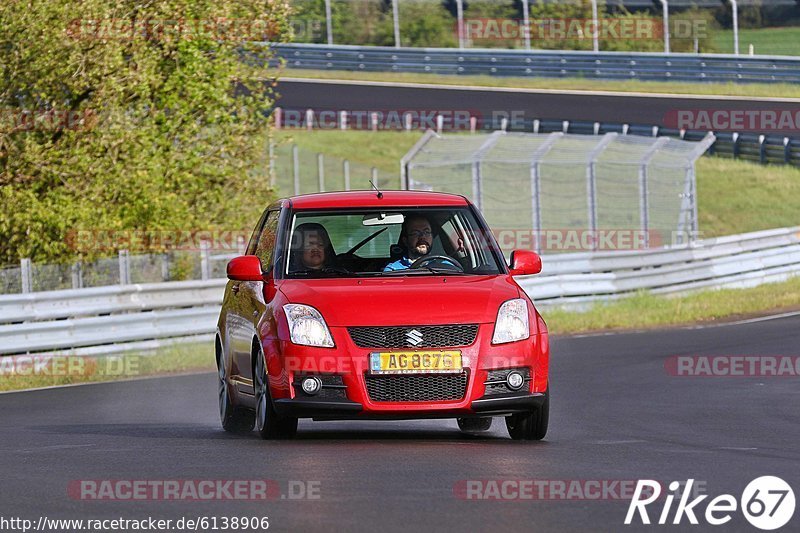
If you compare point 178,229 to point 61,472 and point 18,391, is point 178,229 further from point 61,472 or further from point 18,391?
point 61,472

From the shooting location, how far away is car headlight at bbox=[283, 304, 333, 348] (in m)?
9.99

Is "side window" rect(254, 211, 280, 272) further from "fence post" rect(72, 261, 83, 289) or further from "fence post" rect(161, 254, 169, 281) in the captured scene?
"fence post" rect(161, 254, 169, 281)

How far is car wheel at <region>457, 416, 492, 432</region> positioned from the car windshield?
4.14 ft

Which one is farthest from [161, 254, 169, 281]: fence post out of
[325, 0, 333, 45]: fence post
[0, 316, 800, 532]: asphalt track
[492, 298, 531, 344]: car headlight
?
[325, 0, 333, 45]: fence post

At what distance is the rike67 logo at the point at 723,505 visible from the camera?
23.3 ft

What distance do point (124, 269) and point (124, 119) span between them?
2.99m

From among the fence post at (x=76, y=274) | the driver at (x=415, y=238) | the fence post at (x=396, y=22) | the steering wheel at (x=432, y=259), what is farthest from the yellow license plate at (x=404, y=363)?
the fence post at (x=396, y=22)

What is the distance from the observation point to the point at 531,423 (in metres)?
10.5

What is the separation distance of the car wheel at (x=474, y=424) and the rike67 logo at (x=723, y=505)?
11.5 ft

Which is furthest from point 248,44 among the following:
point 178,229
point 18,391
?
point 18,391

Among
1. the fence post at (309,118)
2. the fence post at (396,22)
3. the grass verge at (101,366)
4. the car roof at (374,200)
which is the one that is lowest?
the grass verge at (101,366)

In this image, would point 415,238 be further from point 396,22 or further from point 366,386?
point 396,22

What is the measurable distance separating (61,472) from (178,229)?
13721 mm

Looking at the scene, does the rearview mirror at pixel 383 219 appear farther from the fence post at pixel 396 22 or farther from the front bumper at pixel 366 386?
the fence post at pixel 396 22
